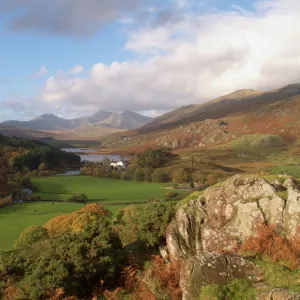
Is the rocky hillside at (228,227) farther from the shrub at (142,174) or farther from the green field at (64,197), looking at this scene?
the shrub at (142,174)

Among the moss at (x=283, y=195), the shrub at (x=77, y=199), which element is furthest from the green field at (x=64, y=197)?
the moss at (x=283, y=195)

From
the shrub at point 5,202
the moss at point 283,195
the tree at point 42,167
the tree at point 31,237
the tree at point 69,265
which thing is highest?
the moss at point 283,195

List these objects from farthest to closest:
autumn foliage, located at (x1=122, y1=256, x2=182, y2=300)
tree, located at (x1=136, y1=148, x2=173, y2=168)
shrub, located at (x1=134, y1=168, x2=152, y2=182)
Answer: tree, located at (x1=136, y1=148, x2=173, y2=168), shrub, located at (x1=134, y1=168, x2=152, y2=182), autumn foliage, located at (x1=122, y1=256, x2=182, y2=300)

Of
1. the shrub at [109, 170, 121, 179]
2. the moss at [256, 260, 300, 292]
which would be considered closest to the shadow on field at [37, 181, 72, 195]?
the shrub at [109, 170, 121, 179]

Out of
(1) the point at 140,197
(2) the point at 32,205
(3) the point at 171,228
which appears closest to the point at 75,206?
(2) the point at 32,205

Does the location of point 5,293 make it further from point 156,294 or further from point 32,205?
point 32,205

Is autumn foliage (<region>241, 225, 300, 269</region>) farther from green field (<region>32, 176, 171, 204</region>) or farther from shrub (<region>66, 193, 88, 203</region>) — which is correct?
shrub (<region>66, 193, 88, 203</region>)

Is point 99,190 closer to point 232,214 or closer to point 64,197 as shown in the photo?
point 64,197
